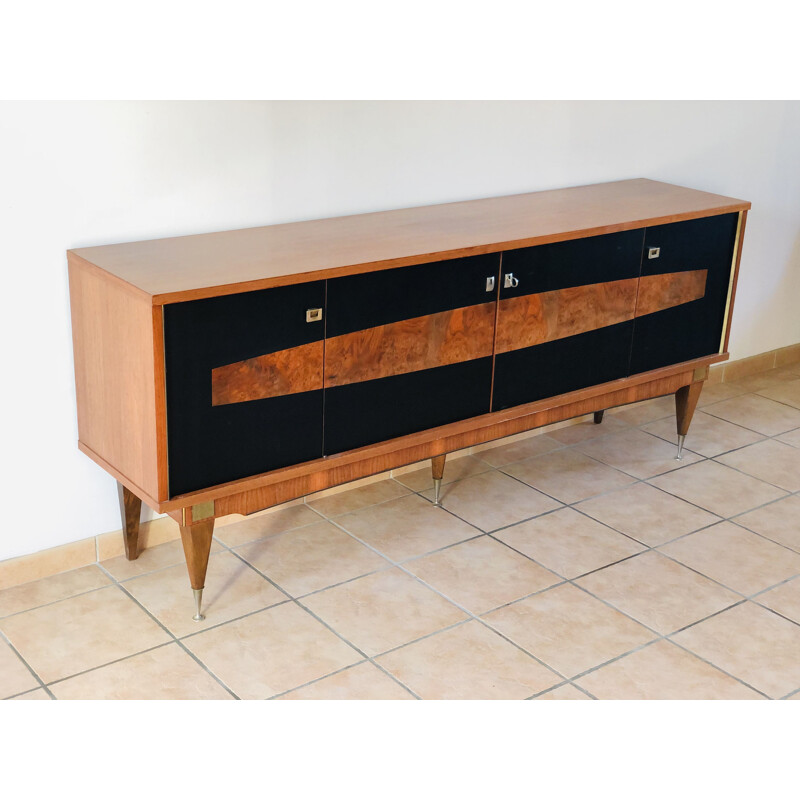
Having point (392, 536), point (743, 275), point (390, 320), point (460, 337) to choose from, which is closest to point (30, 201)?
point (390, 320)

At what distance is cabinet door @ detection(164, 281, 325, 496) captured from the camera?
7.82 feet

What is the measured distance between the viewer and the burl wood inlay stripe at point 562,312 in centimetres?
296

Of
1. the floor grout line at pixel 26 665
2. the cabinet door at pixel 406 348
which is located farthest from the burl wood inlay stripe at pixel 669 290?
the floor grout line at pixel 26 665

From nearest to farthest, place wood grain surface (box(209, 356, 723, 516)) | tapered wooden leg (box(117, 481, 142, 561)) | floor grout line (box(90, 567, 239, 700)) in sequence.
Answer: floor grout line (box(90, 567, 239, 700)), wood grain surface (box(209, 356, 723, 516)), tapered wooden leg (box(117, 481, 142, 561))

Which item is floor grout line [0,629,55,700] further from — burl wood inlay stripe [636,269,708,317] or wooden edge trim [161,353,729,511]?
burl wood inlay stripe [636,269,708,317]

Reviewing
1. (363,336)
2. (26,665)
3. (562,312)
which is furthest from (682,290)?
(26,665)

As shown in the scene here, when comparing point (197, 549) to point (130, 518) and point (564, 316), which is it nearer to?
point (130, 518)

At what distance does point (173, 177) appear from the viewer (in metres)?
2.74

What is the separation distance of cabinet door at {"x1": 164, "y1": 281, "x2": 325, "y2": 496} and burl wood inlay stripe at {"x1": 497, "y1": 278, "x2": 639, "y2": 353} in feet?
2.07

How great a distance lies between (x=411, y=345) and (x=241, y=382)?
0.51 metres

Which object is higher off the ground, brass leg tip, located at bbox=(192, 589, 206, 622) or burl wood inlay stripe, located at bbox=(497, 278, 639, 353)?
burl wood inlay stripe, located at bbox=(497, 278, 639, 353)

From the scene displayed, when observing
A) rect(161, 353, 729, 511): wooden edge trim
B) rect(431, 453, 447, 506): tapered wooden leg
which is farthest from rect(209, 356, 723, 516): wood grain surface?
rect(431, 453, 447, 506): tapered wooden leg

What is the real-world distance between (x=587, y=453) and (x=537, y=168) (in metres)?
1.00

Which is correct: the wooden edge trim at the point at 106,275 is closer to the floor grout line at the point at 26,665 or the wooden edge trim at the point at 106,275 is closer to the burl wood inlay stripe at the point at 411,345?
the burl wood inlay stripe at the point at 411,345
